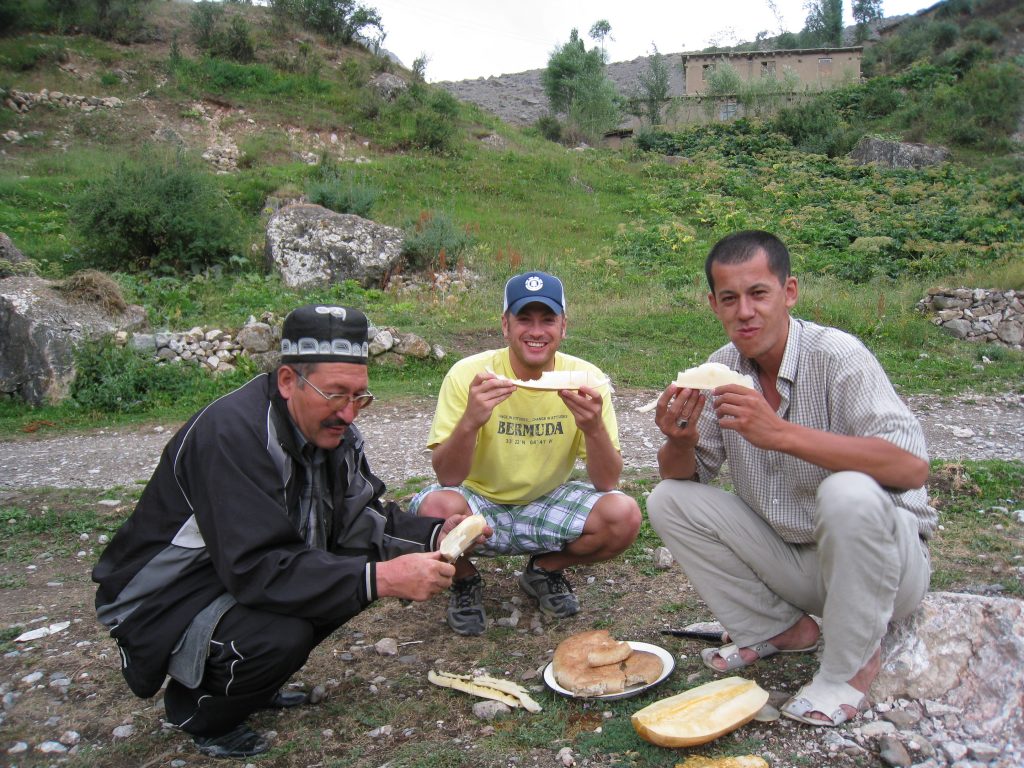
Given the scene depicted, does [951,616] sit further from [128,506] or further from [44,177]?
[44,177]

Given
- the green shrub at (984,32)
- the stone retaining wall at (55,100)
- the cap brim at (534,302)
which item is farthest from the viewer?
the green shrub at (984,32)

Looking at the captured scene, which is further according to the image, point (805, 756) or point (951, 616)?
point (951, 616)

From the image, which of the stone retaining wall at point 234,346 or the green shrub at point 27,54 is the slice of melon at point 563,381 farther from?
the green shrub at point 27,54

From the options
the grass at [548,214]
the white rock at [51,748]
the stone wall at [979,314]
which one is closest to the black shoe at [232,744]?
the white rock at [51,748]

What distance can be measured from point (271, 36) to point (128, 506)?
28.1 metres

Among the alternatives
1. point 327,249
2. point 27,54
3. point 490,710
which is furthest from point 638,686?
point 27,54

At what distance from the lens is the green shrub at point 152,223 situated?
41.2 feet

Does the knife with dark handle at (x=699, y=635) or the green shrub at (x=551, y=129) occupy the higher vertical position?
the green shrub at (x=551, y=129)

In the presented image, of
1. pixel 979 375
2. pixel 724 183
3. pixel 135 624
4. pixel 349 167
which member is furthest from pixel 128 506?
pixel 724 183

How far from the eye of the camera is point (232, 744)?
106 inches

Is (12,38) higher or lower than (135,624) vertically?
higher

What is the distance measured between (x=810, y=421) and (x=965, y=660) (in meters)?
0.96

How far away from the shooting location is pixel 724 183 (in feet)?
79.5

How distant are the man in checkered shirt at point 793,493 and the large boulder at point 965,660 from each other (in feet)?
0.34
